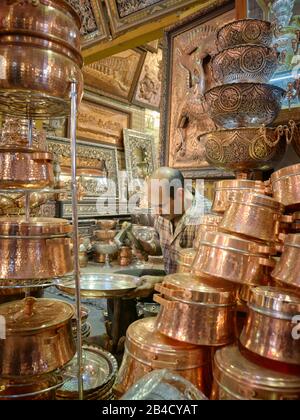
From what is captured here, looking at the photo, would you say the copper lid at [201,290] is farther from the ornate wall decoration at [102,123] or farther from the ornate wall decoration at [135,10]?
the ornate wall decoration at [102,123]

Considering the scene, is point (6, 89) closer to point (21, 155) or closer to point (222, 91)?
point (21, 155)

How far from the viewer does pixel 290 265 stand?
91 cm

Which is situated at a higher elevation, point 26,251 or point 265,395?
point 26,251

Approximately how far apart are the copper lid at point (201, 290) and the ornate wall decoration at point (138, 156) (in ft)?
15.0

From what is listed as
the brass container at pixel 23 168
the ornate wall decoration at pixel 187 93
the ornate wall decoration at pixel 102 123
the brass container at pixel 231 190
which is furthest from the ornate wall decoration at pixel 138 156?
the brass container at pixel 23 168

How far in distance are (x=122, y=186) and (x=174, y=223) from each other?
3222 mm

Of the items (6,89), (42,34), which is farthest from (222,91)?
(6,89)

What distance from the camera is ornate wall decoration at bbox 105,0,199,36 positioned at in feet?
8.80

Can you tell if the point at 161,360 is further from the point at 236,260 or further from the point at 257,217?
the point at 257,217

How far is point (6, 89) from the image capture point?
0.96 meters

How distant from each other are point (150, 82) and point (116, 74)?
889mm

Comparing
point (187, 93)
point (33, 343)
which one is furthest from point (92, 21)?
point (33, 343)

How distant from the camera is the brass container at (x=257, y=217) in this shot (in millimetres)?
1051

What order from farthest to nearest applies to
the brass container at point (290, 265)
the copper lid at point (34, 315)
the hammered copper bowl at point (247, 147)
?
1. the hammered copper bowl at point (247, 147)
2. the copper lid at point (34, 315)
3. the brass container at point (290, 265)
